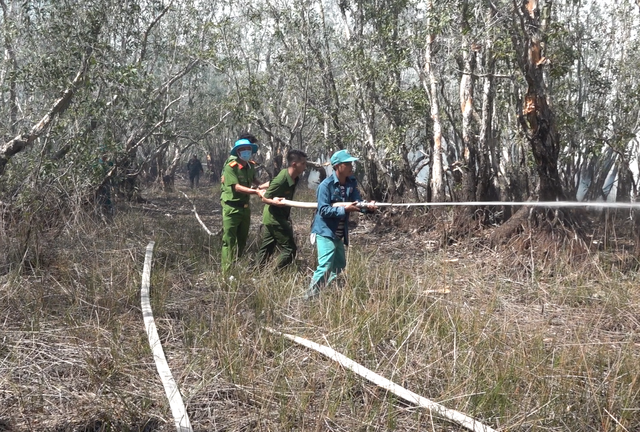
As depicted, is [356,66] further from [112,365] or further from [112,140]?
[112,365]

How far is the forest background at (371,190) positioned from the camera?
3547 mm

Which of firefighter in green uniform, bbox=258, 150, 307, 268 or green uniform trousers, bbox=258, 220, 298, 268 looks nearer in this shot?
firefighter in green uniform, bbox=258, 150, 307, 268

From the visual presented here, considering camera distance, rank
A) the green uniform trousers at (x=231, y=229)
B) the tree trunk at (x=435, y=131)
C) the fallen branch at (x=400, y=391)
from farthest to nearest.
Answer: the tree trunk at (x=435, y=131) → the green uniform trousers at (x=231, y=229) → the fallen branch at (x=400, y=391)

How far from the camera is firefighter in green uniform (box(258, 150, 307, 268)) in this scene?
600 centimetres

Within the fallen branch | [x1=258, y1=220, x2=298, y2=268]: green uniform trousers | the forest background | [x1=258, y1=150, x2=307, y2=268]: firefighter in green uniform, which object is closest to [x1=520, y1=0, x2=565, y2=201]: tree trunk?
the forest background

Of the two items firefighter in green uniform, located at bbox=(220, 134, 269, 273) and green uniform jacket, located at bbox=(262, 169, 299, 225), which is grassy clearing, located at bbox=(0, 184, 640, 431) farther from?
green uniform jacket, located at bbox=(262, 169, 299, 225)

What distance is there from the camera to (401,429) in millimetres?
3354

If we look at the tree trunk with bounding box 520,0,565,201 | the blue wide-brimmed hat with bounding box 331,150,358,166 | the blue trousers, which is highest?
the tree trunk with bounding box 520,0,565,201

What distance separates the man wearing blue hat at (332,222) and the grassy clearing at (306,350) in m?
0.20

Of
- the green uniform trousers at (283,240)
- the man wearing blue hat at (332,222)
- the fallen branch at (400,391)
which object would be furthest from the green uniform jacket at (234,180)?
the fallen branch at (400,391)

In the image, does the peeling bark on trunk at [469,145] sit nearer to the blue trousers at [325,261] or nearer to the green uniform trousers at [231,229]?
the green uniform trousers at [231,229]

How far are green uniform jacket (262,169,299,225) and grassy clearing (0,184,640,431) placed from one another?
0.48m

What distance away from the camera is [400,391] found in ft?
11.4

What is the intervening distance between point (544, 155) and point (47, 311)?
545 cm
